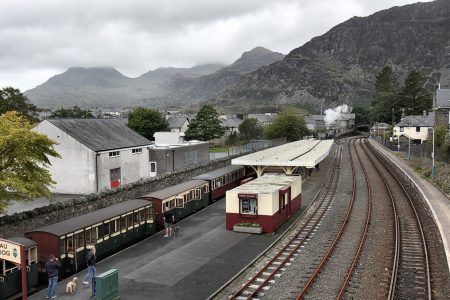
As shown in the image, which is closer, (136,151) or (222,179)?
(222,179)

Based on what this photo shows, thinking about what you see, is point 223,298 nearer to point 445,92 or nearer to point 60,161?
point 60,161

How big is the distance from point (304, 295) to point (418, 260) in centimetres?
744

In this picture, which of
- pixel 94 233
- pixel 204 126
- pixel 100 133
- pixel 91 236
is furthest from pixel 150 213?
pixel 204 126

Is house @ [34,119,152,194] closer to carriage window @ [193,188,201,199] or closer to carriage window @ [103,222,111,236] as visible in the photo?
carriage window @ [193,188,201,199]

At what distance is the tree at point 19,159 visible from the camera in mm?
20750

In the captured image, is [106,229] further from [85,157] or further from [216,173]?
[216,173]

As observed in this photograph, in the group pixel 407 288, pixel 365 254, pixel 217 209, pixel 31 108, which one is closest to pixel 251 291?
pixel 407 288

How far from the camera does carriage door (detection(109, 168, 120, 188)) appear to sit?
39125mm

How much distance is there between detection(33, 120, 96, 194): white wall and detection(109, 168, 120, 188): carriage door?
2.49 meters

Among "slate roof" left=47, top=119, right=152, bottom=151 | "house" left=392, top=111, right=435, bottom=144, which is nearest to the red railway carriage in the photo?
"slate roof" left=47, top=119, right=152, bottom=151

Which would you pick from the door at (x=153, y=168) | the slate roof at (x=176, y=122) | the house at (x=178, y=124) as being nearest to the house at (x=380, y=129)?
the house at (x=178, y=124)

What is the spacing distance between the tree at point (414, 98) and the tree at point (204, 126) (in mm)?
63681

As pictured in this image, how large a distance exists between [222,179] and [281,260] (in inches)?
746

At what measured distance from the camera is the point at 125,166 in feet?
135
